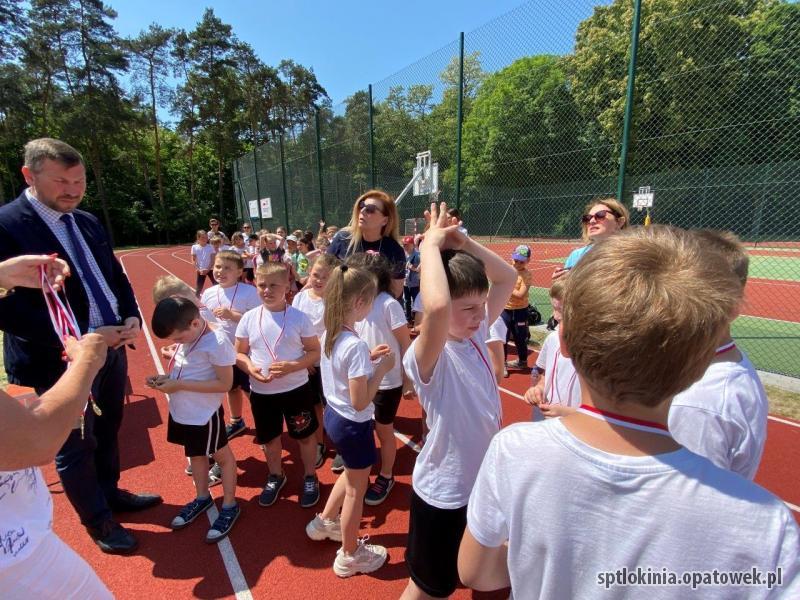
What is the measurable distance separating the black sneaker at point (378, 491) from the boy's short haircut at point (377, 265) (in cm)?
142

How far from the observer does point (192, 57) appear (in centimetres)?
3275

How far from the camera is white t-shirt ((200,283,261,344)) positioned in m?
4.04

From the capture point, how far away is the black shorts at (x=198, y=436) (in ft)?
8.95

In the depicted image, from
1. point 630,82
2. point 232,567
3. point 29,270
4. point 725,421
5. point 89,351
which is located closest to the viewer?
point 725,421

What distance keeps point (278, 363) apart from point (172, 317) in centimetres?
72

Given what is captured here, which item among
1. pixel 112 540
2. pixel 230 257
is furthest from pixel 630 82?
pixel 112 540

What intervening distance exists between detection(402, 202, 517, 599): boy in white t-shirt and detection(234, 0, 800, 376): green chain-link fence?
201 inches

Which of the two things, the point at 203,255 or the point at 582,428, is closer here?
the point at 582,428

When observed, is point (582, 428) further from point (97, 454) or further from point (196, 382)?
point (97, 454)

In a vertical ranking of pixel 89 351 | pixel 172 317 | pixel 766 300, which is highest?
pixel 89 351

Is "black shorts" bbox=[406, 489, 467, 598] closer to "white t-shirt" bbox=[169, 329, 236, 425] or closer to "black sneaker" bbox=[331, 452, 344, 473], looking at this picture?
"white t-shirt" bbox=[169, 329, 236, 425]

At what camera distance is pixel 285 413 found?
3035mm

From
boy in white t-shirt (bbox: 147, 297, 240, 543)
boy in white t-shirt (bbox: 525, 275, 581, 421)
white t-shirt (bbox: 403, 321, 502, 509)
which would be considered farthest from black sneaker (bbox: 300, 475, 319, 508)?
boy in white t-shirt (bbox: 525, 275, 581, 421)

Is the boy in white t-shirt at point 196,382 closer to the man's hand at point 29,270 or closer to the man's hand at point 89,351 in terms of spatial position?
the man's hand at point 29,270
